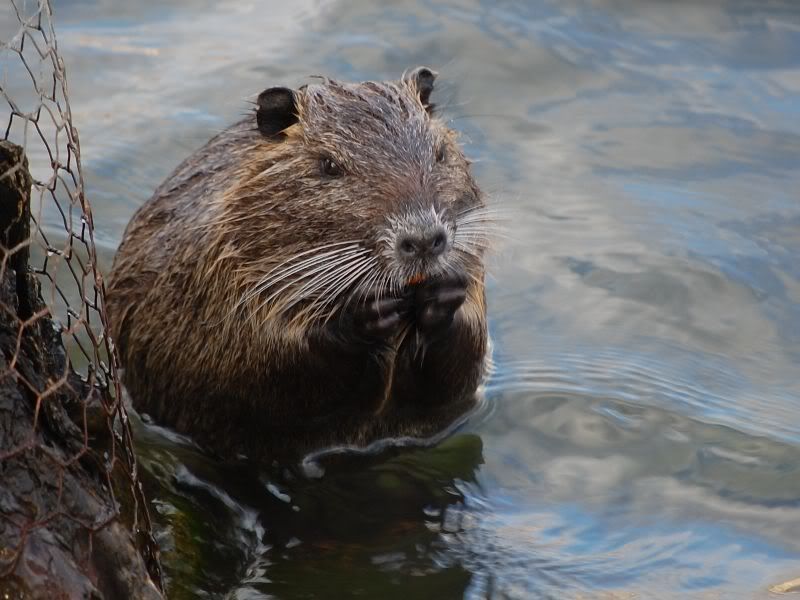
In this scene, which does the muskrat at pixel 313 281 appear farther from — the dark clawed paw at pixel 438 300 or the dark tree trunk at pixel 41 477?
the dark tree trunk at pixel 41 477

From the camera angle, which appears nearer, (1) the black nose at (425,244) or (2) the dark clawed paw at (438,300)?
(1) the black nose at (425,244)

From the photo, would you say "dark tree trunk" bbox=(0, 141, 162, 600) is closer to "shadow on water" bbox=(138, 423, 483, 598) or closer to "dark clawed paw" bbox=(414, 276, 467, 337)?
"shadow on water" bbox=(138, 423, 483, 598)

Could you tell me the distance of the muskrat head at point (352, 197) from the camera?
4.72 metres

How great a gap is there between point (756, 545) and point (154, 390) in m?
2.51

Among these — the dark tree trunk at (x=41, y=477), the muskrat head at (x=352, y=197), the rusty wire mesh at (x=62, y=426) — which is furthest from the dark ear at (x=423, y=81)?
the dark tree trunk at (x=41, y=477)

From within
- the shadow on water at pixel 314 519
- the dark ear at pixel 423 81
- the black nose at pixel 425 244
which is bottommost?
the shadow on water at pixel 314 519

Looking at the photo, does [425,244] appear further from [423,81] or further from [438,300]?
[423,81]

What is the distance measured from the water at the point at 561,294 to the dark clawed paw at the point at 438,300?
794 mm

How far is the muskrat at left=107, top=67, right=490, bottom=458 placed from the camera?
4.87 m

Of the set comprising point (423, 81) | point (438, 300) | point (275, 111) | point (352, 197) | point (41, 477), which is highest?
point (423, 81)

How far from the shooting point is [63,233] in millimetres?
7426

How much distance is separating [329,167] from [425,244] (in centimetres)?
66

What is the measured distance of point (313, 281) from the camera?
4.98 metres

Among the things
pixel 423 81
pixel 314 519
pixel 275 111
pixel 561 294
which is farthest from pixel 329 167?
pixel 561 294
